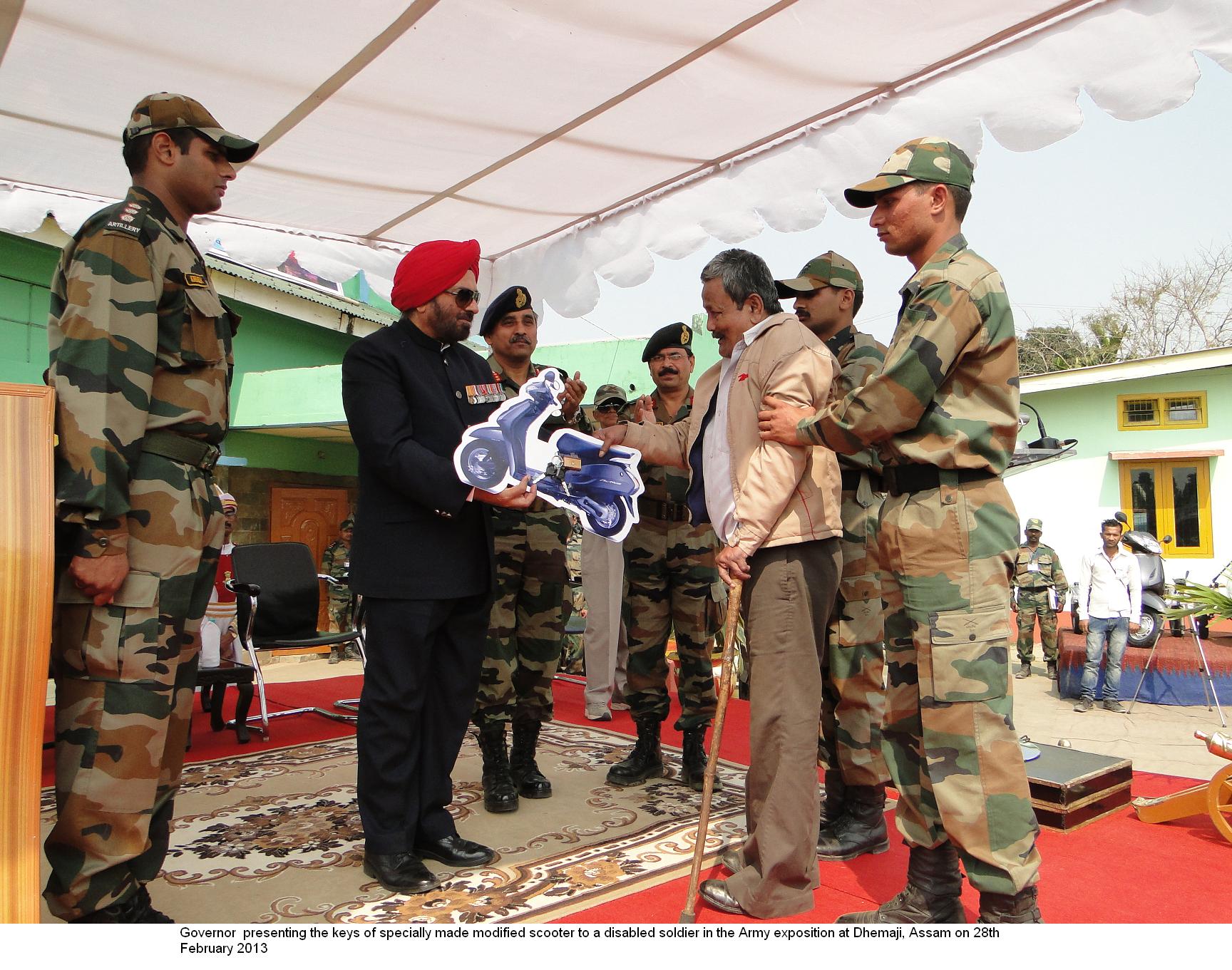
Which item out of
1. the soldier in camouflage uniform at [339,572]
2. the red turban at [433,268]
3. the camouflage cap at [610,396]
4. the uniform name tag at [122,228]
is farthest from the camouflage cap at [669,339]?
the soldier in camouflage uniform at [339,572]

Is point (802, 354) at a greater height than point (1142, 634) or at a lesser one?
greater

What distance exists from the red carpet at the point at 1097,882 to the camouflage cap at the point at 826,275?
2.08 m

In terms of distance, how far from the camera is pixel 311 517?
1184 cm

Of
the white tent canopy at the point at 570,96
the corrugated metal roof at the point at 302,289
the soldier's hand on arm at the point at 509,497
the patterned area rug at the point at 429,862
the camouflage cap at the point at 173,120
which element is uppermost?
the corrugated metal roof at the point at 302,289

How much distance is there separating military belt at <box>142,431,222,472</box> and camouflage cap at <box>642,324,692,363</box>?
2313 millimetres

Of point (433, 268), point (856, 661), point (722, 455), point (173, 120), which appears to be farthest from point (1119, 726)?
point (173, 120)

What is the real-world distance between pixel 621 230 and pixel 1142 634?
708cm

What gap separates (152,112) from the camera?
2.30 meters

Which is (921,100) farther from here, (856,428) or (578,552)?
(578,552)

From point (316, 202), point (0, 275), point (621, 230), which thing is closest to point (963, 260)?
point (621, 230)

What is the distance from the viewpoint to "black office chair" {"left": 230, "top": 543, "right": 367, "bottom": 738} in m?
5.38

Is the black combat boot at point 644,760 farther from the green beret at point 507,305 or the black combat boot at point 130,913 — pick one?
the black combat boot at point 130,913

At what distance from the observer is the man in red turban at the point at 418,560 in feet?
8.81

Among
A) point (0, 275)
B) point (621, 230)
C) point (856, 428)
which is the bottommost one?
point (856, 428)
